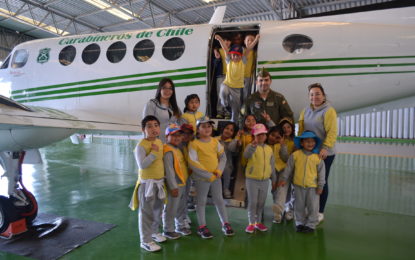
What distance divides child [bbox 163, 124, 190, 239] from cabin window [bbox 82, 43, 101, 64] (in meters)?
3.33

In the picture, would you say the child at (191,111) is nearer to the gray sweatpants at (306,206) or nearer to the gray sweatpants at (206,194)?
the gray sweatpants at (206,194)

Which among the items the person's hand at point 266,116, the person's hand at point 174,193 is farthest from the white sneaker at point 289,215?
the person's hand at point 174,193

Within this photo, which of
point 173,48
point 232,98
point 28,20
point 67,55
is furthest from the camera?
point 28,20

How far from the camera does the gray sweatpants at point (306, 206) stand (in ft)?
11.8

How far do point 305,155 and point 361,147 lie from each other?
32.7 ft

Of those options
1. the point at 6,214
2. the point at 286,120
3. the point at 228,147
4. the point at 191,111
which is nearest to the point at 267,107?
the point at 286,120

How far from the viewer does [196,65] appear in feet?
16.4

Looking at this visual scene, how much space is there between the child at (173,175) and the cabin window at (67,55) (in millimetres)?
3784

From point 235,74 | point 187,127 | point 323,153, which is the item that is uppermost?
point 235,74

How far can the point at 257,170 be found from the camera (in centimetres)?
349

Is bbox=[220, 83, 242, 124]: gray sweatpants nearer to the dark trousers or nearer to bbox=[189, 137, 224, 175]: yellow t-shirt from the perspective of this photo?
bbox=[189, 137, 224, 175]: yellow t-shirt

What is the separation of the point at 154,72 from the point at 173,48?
0.56 m

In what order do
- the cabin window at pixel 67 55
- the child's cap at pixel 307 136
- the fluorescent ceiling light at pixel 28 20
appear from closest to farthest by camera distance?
the child's cap at pixel 307 136, the cabin window at pixel 67 55, the fluorescent ceiling light at pixel 28 20

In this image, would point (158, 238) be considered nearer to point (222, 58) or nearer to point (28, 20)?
point (222, 58)
